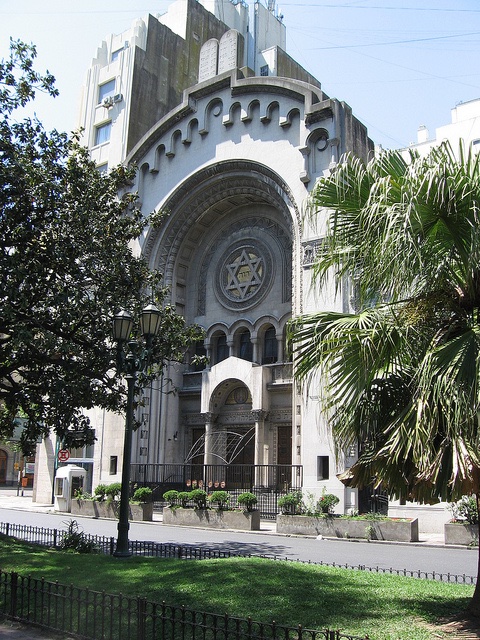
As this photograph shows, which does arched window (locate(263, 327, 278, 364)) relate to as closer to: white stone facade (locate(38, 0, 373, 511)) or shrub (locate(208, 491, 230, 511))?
white stone facade (locate(38, 0, 373, 511))

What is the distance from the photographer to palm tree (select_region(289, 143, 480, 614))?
670 centimetres

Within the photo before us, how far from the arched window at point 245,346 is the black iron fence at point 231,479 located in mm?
5806

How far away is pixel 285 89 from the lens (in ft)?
99.7

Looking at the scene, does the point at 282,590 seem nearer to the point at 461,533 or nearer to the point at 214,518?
the point at 461,533

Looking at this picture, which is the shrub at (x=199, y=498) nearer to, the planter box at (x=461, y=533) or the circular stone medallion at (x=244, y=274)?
the planter box at (x=461, y=533)

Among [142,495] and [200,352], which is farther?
[200,352]

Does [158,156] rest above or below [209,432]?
above

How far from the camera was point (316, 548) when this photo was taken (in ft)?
57.3

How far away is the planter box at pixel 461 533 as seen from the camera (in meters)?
18.1

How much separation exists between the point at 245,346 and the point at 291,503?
489 inches

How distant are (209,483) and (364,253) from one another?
2346 cm

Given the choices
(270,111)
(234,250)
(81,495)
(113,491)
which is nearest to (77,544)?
(113,491)

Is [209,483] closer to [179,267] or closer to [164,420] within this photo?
[164,420]

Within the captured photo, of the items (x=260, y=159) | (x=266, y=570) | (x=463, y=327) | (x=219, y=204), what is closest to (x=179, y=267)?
(x=219, y=204)
